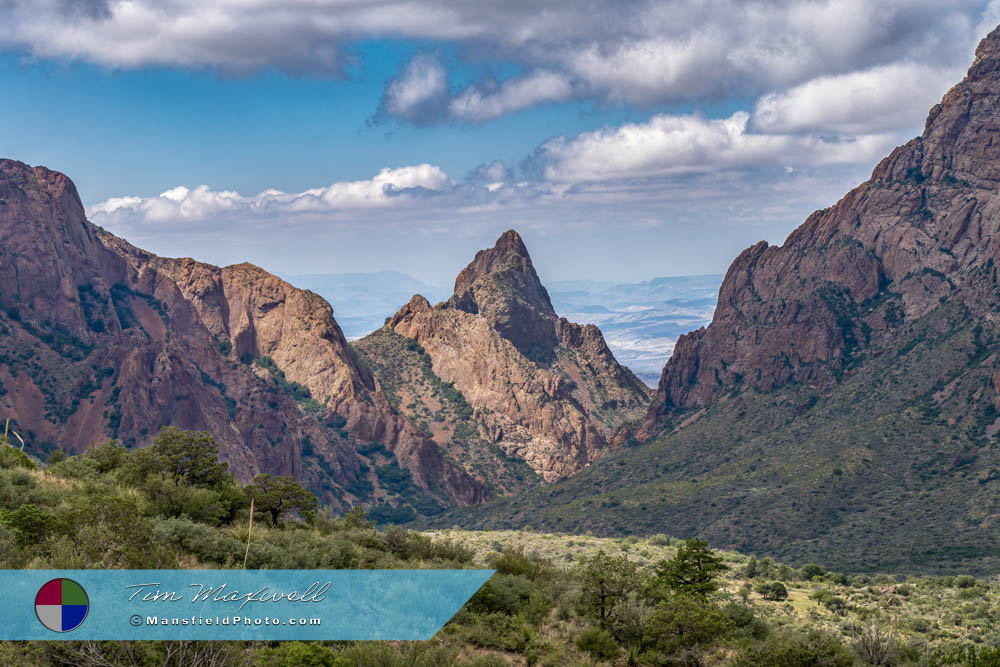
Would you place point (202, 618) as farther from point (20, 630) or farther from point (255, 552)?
point (255, 552)

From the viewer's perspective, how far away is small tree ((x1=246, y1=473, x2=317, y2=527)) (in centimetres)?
3797

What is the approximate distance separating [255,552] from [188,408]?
126926 millimetres

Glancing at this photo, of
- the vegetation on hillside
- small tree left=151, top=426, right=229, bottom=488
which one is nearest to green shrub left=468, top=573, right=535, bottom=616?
the vegetation on hillside

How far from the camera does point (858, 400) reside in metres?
140

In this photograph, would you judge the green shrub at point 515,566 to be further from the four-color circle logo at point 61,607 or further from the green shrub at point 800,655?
the four-color circle logo at point 61,607

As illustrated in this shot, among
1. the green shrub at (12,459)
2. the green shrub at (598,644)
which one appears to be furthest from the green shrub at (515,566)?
the green shrub at (12,459)

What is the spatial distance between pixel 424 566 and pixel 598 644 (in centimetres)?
773

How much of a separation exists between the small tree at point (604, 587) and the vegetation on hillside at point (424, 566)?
0.21 ft

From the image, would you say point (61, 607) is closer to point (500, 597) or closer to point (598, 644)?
point (500, 597)

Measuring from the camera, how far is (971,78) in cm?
16888

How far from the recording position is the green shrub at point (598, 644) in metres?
27.5

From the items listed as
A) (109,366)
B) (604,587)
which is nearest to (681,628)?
(604,587)

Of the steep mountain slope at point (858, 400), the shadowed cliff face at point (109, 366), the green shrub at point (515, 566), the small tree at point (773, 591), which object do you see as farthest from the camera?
the shadowed cliff face at point (109, 366)

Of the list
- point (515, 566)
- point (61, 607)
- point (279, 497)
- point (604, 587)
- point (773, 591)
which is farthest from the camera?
point (773, 591)
